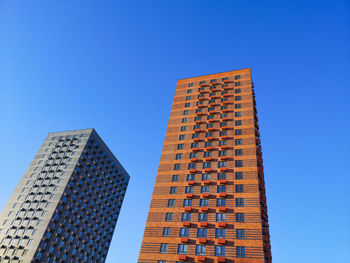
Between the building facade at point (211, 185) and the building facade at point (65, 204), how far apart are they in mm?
37961

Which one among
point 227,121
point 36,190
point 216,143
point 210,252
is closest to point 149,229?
point 210,252

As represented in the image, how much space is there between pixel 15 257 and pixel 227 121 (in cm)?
6314

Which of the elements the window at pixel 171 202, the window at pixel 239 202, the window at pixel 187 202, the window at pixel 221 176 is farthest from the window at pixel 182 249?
the window at pixel 221 176

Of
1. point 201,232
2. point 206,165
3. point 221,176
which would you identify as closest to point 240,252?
point 201,232

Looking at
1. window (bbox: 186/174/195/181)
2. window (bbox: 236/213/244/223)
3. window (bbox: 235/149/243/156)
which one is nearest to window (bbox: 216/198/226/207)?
window (bbox: 236/213/244/223)

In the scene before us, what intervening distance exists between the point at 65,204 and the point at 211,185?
49.4m

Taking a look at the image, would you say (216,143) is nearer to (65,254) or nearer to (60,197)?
(60,197)

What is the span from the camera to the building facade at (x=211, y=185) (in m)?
46.5

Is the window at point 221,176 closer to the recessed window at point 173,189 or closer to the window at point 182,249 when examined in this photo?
the recessed window at point 173,189

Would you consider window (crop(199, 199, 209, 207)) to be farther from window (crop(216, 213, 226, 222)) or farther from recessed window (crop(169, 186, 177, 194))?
recessed window (crop(169, 186, 177, 194))

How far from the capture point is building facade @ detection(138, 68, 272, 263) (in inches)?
1831

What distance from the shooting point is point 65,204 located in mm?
81062

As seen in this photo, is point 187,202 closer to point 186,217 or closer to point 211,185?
point 186,217

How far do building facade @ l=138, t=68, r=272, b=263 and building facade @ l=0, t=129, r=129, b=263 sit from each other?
37961 millimetres
